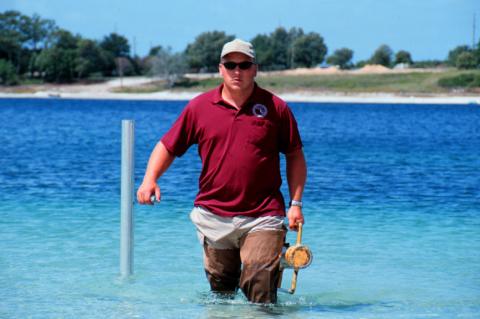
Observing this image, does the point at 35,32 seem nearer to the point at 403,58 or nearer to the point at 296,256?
the point at 403,58

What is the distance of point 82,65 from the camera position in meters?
143

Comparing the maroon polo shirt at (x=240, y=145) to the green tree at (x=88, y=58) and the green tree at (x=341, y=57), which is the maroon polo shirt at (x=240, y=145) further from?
the green tree at (x=341, y=57)

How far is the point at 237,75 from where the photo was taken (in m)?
6.17

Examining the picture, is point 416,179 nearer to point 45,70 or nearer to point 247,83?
point 247,83

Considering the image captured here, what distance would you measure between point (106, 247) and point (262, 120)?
5113mm

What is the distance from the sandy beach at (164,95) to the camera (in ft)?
391

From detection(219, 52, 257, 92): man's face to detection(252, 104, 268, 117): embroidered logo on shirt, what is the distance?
0.14 metres

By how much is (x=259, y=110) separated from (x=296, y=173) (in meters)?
0.51

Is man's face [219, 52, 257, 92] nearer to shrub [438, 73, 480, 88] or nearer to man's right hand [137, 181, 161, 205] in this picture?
man's right hand [137, 181, 161, 205]

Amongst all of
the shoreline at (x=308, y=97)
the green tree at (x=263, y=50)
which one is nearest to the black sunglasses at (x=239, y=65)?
the shoreline at (x=308, y=97)

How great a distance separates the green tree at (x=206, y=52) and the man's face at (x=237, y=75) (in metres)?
144

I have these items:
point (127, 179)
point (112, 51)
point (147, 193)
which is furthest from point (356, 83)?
point (147, 193)

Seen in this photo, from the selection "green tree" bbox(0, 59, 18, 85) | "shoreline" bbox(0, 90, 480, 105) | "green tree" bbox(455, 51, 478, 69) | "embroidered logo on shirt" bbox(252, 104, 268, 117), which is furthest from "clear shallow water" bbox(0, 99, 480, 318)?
"green tree" bbox(0, 59, 18, 85)

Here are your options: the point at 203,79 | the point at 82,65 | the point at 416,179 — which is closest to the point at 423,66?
the point at 203,79
